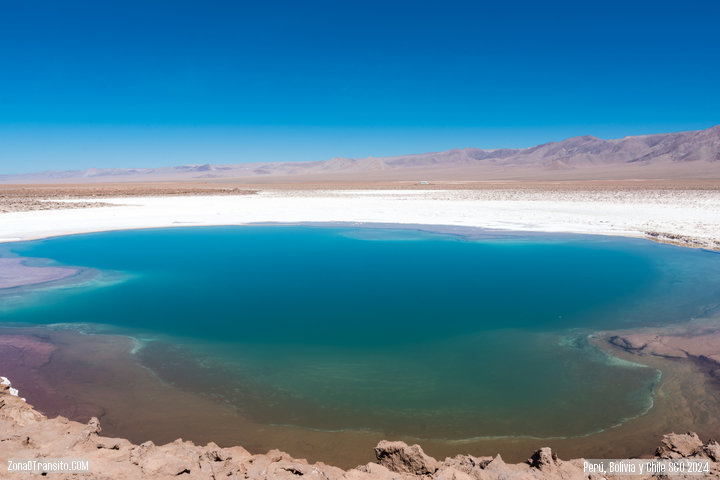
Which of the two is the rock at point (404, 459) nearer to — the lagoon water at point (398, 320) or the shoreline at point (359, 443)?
the shoreline at point (359, 443)

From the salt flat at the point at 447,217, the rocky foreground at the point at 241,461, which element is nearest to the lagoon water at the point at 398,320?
the rocky foreground at the point at 241,461

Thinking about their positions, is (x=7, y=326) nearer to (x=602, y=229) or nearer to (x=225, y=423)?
(x=225, y=423)

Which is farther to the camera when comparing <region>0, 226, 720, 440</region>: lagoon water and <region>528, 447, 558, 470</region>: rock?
<region>0, 226, 720, 440</region>: lagoon water

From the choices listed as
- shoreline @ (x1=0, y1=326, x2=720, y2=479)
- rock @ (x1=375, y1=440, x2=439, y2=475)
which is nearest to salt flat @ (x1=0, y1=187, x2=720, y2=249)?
shoreline @ (x1=0, y1=326, x2=720, y2=479)

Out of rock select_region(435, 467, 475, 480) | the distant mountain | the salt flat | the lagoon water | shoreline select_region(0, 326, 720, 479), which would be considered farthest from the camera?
the distant mountain

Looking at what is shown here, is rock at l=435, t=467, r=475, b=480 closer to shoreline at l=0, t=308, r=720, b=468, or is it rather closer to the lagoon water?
shoreline at l=0, t=308, r=720, b=468

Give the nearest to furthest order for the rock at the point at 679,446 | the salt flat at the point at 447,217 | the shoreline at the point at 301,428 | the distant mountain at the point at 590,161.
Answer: the rock at the point at 679,446 → the shoreline at the point at 301,428 → the salt flat at the point at 447,217 → the distant mountain at the point at 590,161

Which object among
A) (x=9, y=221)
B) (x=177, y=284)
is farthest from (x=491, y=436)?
(x=9, y=221)

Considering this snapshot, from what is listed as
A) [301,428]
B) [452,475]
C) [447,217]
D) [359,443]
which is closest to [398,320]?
[301,428]

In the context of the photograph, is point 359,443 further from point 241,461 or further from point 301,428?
point 241,461
